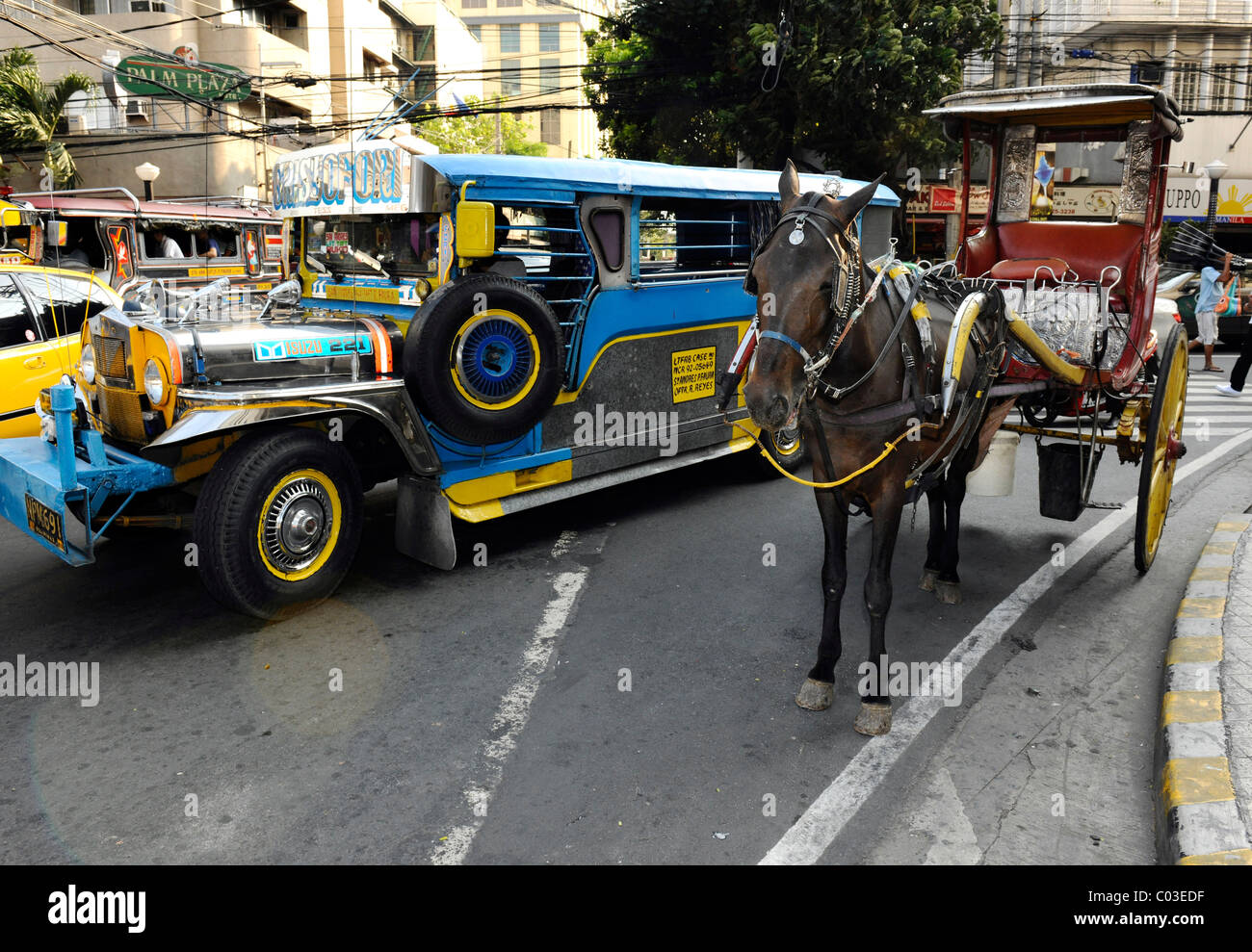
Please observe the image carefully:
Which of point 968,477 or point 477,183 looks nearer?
point 477,183

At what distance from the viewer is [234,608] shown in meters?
5.00

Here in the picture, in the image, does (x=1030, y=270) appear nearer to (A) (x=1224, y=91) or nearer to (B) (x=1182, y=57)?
(B) (x=1182, y=57)

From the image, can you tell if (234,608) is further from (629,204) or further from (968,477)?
(968,477)

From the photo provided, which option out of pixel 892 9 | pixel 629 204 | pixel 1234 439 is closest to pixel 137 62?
pixel 892 9

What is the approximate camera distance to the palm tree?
2133cm

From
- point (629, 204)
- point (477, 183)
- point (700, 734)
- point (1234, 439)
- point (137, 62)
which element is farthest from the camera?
point (137, 62)

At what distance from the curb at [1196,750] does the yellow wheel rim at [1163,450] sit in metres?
0.55

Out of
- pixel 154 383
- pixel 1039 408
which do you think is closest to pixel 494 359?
pixel 154 383

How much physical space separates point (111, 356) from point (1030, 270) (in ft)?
18.6

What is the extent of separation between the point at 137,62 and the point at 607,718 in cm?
2253

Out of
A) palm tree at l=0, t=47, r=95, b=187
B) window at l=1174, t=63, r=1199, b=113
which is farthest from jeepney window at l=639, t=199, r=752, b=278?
window at l=1174, t=63, r=1199, b=113

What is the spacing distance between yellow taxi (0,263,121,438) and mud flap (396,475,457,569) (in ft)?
12.7

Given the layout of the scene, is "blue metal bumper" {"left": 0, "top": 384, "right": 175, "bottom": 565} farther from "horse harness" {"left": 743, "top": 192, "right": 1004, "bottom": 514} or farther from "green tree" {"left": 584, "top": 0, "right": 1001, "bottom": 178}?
"green tree" {"left": 584, "top": 0, "right": 1001, "bottom": 178}

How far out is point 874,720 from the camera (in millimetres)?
4125
